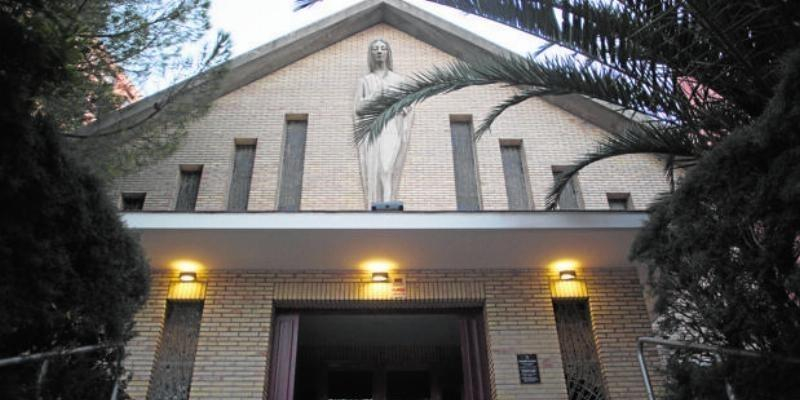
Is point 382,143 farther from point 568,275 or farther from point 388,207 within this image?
point 568,275

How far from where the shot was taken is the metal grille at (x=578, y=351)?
7.93 metres

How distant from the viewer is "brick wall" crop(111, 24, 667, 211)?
29.8 ft

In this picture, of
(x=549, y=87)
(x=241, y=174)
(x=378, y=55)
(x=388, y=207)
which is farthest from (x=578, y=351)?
(x=241, y=174)

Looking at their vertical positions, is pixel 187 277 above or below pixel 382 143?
below

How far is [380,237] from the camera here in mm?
7539

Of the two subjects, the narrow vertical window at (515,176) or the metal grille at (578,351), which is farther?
the narrow vertical window at (515,176)

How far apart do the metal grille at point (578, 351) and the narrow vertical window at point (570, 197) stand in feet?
5.09

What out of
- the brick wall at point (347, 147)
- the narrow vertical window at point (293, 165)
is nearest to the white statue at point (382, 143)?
the brick wall at point (347, 147)

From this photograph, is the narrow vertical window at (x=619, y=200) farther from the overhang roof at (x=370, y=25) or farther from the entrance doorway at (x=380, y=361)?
the entrance doorway at (x=380, y=361)

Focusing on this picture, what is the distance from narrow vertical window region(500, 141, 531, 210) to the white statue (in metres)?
1.57

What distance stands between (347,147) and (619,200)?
4.09 m

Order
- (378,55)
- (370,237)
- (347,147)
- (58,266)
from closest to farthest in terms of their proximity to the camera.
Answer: (58,266) < (370,237) < (347,147) < (378,55)

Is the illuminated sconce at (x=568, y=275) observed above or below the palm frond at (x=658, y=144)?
below

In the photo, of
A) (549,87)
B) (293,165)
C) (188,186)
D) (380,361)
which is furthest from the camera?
(380,361)
